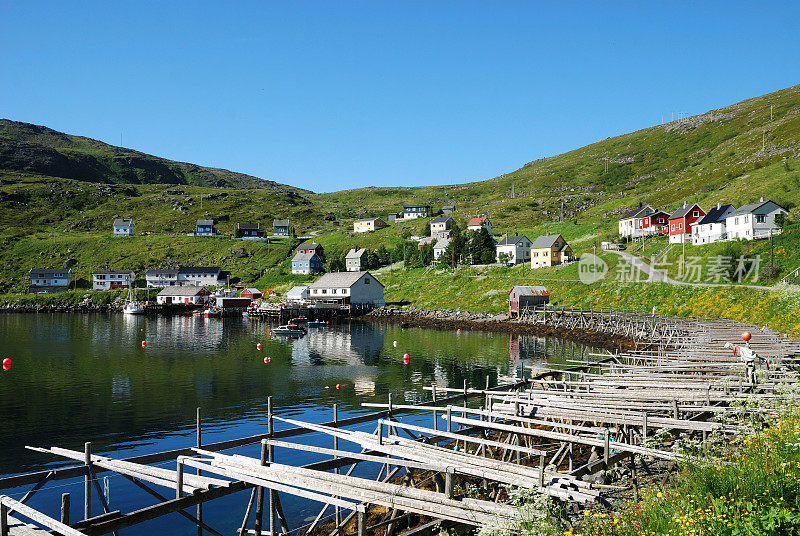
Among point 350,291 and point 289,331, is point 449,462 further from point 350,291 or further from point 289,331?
point 350,291

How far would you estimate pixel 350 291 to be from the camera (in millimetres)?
123812

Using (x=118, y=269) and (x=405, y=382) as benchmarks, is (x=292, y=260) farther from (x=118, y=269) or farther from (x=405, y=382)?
(x=405, y=382)

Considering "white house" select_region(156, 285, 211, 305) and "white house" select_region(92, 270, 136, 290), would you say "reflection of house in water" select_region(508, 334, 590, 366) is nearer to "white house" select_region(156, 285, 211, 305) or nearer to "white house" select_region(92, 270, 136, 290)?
"white house" select_region(156, 285, 211, 305)

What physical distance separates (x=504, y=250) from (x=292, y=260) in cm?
6798

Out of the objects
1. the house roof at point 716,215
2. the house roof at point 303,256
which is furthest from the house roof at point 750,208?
the house roof at point 303,256

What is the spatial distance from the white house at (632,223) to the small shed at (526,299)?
4960 centimetres

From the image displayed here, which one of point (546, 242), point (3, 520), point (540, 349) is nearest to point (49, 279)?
point (546, 242)

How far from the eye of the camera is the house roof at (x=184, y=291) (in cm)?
14925

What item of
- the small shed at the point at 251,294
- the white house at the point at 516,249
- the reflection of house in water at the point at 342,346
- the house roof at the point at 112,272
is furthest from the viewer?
the house roof at the point at 112,272

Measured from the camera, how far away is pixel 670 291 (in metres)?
75.9

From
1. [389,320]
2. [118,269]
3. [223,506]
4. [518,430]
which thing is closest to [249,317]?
[389,320]

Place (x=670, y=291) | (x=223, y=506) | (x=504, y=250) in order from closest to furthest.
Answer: (x=223, y=506) < (x=670, y=291) < (x=504, y=250)

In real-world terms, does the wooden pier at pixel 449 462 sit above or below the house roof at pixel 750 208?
below

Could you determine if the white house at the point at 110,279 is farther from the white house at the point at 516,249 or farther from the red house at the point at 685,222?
the red house at the point at 685,222
